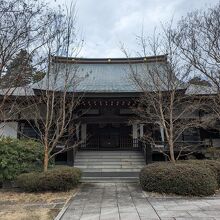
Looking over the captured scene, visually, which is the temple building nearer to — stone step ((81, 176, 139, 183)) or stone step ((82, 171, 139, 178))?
stone step ((82, 171, 139, 178))

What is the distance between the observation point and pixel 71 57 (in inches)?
609

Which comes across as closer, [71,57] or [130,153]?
[71,57]

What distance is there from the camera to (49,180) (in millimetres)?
12695

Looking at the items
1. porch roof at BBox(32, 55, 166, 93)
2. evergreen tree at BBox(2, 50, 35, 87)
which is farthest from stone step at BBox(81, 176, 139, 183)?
evergreen tree at BBox(2, 50, 35, 87)

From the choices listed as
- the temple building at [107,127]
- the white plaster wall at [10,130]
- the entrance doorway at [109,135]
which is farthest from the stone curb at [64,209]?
the entrance doorway at [109,135]

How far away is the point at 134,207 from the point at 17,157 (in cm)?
637

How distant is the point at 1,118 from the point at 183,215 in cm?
857

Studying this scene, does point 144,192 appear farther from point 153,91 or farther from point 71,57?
point 71,57

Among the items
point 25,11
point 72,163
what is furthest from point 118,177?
point 25,11

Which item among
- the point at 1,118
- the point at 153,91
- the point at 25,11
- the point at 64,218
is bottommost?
the point at 64,218

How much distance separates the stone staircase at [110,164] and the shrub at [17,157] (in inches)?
117

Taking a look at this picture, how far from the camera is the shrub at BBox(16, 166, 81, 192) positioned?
1270cm

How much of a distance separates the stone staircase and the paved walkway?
3.58 metres

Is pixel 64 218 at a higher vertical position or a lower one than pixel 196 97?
lower
